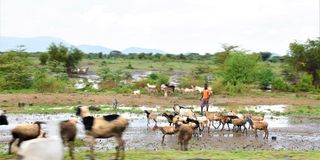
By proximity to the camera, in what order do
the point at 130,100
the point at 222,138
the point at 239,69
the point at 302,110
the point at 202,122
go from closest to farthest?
1. the point at 222,138
2. the point at 202,122
3. the point at 302,110
4. the point at 130,100
5. the point at 239,69

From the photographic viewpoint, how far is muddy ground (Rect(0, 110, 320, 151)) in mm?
18278

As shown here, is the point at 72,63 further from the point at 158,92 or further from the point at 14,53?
the point at 158,92

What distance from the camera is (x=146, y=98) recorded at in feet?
119

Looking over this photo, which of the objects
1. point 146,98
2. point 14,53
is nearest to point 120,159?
point 146,98

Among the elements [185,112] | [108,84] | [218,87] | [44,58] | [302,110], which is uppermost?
[44,58]

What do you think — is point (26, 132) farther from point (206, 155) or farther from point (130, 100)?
point (130, 100)

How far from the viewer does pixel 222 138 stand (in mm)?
20672

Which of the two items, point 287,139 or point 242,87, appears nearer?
point 287,139

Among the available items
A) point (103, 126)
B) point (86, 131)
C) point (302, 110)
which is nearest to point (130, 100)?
point (302, 110)

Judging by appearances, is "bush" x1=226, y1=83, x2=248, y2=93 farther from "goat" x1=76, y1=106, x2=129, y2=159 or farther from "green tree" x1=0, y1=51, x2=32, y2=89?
"goat" x1=76, y1=106, x2=129, y2=159

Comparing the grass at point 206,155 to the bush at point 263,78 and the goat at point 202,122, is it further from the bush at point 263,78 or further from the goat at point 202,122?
the bush at point 263,78

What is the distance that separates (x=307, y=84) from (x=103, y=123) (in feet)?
118

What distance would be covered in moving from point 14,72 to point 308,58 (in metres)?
25.5

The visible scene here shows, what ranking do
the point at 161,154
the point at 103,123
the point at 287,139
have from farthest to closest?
1. the point at 287,139
2. the point at 161,154
3. the point at 103,123
